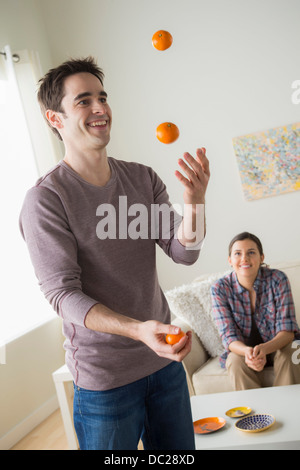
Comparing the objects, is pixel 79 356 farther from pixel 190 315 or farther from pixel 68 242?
pixel 190 315

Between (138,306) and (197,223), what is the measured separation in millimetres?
266

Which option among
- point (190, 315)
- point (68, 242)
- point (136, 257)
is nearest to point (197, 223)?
point (136, 257)

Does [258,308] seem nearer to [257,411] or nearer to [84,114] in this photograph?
[257,411]

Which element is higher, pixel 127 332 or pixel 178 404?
pixel 127 332

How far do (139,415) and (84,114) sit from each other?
78cm

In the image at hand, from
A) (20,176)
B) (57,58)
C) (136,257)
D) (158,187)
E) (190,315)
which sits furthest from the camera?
(57,58)

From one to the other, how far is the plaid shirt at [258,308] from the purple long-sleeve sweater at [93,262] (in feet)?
5.27

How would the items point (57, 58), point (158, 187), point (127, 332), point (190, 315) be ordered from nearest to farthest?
point (127, 332), point (158, 187), point (190, 315), point (57, 58)

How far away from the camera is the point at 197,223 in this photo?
4.49 ft

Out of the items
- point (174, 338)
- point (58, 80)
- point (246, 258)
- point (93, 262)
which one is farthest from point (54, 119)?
point (246, 258)

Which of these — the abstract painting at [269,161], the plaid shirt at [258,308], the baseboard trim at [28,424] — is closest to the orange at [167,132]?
the plaid shirt at [258,308]

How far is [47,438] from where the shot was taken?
345 centimetres

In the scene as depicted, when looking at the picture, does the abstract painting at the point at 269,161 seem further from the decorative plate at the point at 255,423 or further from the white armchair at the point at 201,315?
the decorative plate at the point at 255,423

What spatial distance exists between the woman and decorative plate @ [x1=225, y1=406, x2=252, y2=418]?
0.50m
